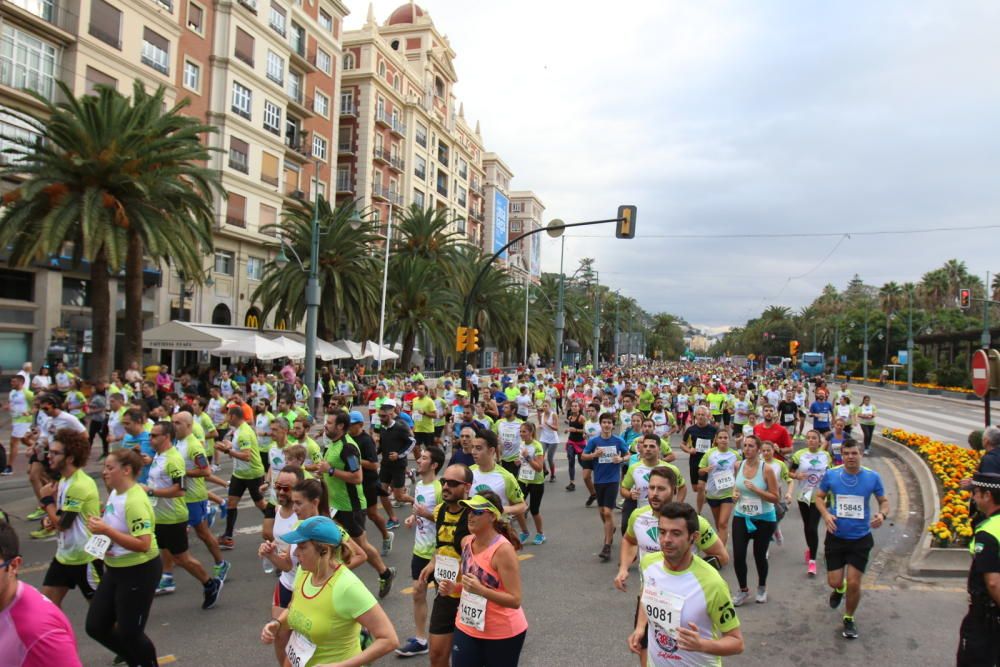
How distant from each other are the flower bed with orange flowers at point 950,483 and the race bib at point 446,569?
6.68m

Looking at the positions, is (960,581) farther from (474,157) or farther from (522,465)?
(474,157)

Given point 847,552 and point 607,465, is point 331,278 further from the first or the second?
point 847,552

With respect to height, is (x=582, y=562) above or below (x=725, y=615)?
below

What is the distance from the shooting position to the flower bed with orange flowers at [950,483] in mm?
8469

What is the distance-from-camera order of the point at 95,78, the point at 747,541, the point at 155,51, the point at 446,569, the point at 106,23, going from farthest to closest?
the point at 155,51, the point at 106,23, the point at 95,78, the point at 747,541, the point at 446,569

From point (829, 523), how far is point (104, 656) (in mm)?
6116

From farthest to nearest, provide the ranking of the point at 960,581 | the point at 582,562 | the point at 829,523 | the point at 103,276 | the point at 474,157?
the point at 474,157 → the point at 103,276 → the point at 582,562 → the point at 960,581 → the point at 829,523

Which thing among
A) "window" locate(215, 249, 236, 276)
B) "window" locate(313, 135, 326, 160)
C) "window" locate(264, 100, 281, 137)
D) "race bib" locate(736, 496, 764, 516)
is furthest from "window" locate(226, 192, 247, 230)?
"race bib" locate(736, 496, 764, 516)

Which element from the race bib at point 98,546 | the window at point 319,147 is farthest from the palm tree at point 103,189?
the window at point 319,147

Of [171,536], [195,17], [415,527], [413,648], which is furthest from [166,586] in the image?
[195,17]

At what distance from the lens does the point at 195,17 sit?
34.7m

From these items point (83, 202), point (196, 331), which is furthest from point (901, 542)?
point (196, 331)

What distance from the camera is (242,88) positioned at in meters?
37.3

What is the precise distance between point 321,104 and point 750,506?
4459 centimetres
